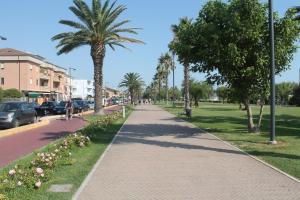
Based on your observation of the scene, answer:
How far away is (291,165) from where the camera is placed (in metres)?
11.9

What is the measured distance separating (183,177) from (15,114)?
18094 millimetres

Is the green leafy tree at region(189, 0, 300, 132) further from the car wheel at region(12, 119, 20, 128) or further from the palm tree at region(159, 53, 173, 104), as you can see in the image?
the palm tree at region(159, 53, 173, 104)

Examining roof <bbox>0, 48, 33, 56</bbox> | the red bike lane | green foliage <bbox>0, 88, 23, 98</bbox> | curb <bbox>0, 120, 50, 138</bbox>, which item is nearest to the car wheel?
curb <bbox>0, 120, 50, 138</bbox>

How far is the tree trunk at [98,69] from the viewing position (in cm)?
4069

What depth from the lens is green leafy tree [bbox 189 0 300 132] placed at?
65.2 ft

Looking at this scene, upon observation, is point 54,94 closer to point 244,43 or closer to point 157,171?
point 244,43

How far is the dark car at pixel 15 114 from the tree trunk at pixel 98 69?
11785 mm

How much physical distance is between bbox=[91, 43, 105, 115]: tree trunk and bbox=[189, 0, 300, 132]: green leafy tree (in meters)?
20.4

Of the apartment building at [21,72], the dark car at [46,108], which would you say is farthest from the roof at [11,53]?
the dark car at [46,108]

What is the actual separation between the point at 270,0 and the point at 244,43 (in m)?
3.61

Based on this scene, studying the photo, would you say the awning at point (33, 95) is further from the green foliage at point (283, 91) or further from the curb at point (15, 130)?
the green foliage at point (283, 91)

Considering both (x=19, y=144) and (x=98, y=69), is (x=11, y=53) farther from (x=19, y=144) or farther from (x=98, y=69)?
(x=19, y=144)

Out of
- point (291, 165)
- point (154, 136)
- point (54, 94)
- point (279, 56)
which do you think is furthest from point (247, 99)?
point (54, 94)

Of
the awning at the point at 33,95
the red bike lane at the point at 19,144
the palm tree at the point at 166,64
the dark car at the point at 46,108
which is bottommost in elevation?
the red bike lane at the point at 19,144
